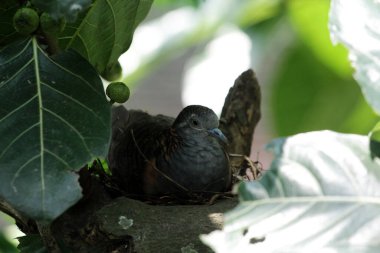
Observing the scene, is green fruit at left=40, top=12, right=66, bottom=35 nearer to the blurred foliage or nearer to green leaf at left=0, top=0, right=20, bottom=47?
green leaf at left=0, top=0, right=20, bottom=47

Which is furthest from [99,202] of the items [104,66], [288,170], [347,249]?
[347,249]

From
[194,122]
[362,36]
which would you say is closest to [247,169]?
[194,122]

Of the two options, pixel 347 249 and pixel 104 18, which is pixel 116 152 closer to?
pixel 104 18

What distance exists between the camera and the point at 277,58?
5.73 feet

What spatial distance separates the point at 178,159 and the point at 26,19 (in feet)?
3.39

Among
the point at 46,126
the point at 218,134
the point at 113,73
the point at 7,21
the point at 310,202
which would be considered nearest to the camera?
the point at 310,202

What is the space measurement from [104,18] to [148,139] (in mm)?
900

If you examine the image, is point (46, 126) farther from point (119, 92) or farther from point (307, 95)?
point (307, 95)

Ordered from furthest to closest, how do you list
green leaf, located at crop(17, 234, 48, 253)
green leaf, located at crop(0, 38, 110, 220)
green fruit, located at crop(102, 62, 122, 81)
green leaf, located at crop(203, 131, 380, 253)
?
green fruit, located at crop(102, 62, 122, 81) → green leaf, located at crop(17, 234, 48, 253) → green leaf, located at crop(0, 38, 110, 220) → green leaf, located at crop(203, 131, 380, 253)

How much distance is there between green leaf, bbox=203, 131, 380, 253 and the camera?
3.53ft

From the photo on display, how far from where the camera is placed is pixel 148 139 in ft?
8.24

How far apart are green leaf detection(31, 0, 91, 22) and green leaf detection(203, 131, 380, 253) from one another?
46cm

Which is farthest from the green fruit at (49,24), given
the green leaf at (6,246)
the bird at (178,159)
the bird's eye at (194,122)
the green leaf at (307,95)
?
the green leaf at (6,246)

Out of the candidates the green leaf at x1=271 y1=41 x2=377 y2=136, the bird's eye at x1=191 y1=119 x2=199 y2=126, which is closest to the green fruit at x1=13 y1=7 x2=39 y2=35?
the green leaf at x1=271 y1=41 x2=377 y2=136
